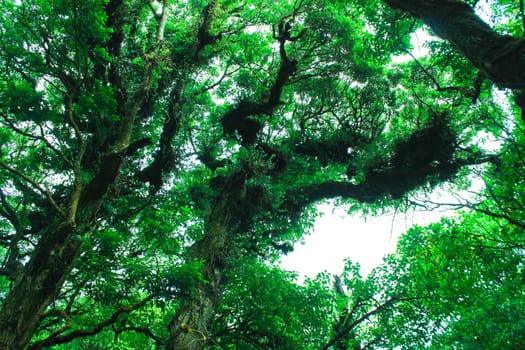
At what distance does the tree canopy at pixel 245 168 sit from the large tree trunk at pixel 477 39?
2 centimetres

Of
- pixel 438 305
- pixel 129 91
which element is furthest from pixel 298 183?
pixel 129 91

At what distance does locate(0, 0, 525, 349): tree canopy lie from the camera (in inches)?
206

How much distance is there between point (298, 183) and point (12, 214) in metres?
8.19

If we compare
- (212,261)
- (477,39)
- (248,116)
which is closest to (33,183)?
(212,261)

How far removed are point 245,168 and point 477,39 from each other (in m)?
6.76

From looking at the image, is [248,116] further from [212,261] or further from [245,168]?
[212,261]

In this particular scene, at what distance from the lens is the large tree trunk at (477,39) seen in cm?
303

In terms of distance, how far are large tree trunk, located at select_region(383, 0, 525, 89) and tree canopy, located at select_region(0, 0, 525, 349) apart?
0.02 m

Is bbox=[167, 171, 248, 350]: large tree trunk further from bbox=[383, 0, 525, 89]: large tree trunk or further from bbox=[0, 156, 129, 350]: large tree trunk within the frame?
bbox=[383, 0, 525, 89]: large tree trunk

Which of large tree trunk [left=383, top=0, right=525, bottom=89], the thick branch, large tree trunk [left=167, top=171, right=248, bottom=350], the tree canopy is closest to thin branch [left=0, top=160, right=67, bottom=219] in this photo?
the tree canopy

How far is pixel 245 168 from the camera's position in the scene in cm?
943

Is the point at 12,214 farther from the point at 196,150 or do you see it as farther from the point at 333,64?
the point at 333,64

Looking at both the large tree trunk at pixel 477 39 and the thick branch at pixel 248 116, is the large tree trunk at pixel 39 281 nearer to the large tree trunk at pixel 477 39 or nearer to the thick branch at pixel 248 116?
the large tree trunk at pixel 477 39

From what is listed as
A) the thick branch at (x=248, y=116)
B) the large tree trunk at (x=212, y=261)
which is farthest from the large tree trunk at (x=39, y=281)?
the thick branch at (x=248, y=116)
